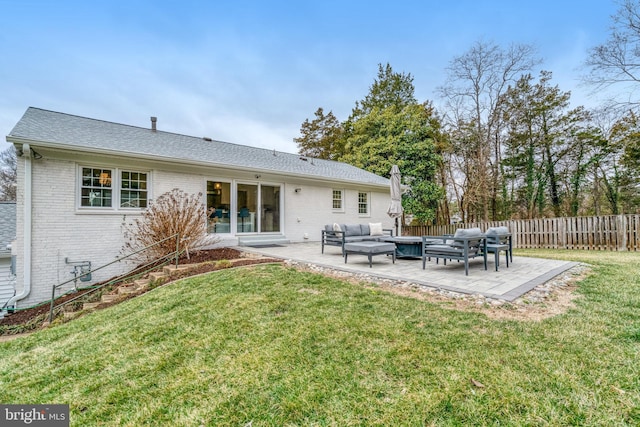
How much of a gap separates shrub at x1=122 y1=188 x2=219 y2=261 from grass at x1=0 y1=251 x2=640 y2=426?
326 centimetres

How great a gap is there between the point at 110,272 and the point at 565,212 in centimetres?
2235

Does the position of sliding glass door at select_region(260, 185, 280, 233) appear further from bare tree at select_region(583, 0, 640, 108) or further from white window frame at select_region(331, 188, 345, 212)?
bare tree at select_region(583, 0, 640, 108)

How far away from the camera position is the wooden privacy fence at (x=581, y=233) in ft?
32.3

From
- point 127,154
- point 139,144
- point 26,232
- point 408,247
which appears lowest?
point 408,247

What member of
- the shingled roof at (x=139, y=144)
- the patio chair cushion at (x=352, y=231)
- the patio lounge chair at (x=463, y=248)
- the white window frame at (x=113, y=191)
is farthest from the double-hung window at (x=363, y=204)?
the white window frame at (x=113, y=191)

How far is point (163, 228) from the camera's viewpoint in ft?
23.7

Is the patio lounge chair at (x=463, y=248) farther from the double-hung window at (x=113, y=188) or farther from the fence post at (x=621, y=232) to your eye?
the fence post at (x=621, y=232)

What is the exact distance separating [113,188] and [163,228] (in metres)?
2.04

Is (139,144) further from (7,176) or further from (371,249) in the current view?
(7,176)

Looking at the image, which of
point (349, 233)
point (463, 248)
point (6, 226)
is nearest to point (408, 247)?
point (463, 248)

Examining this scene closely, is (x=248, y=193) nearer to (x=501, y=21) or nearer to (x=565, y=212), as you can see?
(x=501, y=21)

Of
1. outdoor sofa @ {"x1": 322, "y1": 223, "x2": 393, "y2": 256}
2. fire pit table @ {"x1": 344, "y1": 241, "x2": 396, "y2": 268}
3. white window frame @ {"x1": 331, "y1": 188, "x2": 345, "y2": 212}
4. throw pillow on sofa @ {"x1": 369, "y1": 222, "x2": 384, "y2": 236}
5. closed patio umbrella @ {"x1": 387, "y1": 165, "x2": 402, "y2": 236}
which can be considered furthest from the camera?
white window frame @ {"x1": 331, "y1": 188, "x2": 345, "y2": 212}

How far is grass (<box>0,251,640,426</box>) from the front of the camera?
1.89 metres

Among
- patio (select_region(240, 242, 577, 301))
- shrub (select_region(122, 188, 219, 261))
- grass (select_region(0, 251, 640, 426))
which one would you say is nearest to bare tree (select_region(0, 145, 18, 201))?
shrub (select_region(122, 188, 219, 261))
